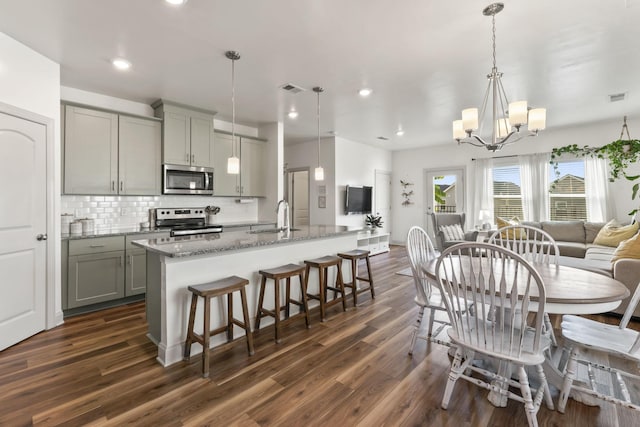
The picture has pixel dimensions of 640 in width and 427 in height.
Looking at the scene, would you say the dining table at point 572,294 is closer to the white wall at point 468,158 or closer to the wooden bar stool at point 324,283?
the wooden bar stool at point 324,283

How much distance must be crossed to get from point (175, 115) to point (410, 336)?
4.13 meters

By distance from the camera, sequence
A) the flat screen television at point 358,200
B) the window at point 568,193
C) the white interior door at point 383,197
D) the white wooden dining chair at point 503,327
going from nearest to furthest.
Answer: the white wooden dining chair at point 503,327 → the window at point 568,193 → the flat screen television at point 358,200 → the white interior door at point 383,197

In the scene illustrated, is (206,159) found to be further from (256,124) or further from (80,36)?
(80,36)

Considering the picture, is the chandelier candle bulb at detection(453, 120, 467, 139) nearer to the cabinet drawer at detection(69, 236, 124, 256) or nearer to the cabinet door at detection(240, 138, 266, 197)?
the cabinet door at detection(240, 138, 266, 197)

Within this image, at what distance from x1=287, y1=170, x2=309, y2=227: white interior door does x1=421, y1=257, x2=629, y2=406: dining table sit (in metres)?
5.59

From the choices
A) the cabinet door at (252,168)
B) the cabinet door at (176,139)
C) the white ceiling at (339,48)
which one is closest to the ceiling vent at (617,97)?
the white ceiling at (339,48)

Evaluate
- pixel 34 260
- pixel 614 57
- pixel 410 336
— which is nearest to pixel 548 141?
pixel 614 57

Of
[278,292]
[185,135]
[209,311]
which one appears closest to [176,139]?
[185,135]

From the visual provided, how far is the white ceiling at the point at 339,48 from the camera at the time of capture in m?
2.25

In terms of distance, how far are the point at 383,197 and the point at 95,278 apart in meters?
6.40

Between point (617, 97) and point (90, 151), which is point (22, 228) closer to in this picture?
point (90, 151)

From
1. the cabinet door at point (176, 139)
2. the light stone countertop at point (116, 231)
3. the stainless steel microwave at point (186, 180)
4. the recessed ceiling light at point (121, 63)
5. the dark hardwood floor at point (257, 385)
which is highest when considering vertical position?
the recessed ceiling light at point (121, 63)

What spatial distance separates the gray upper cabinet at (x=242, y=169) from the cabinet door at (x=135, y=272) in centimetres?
154

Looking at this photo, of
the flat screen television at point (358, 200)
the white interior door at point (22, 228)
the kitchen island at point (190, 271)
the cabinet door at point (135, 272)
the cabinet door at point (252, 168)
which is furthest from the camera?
the flat screen television at point (358, 200)
